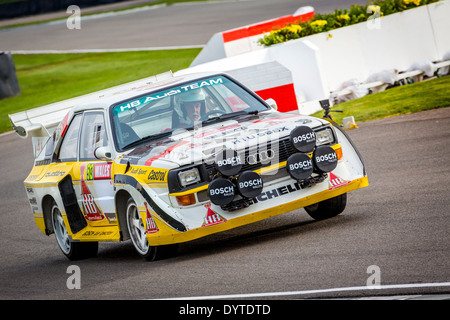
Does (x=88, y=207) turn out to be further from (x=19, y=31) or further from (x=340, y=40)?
(x=19, y=31)

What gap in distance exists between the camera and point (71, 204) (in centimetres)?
954

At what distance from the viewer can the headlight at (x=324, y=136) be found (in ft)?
27.0

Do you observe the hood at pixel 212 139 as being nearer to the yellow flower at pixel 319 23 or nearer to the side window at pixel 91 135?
the side window at pixel 91 135

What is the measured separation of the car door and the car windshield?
26 centimetres

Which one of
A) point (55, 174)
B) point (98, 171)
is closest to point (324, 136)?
point (98, 171)

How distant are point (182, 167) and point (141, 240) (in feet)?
3.68

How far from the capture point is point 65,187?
9.53 metres

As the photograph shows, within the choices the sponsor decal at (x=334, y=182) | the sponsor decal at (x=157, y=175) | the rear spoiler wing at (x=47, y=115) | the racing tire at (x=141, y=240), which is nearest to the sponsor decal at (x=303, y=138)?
the sponsor decal at (x=334, y=182)

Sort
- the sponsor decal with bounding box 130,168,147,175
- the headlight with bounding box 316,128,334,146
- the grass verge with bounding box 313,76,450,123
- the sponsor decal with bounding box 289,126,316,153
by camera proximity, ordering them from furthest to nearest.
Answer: the grass verge with bounding box 313,76,450,123
the headlight with bounding box 316,128,334,146
the sponsor decal with bounding box 130,168,147,175
the sponsor decal with bounding box 289,126,316,153

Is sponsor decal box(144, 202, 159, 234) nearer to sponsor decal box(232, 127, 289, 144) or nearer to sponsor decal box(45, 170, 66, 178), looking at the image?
sponsor decal box(232, 127, 289, 144)

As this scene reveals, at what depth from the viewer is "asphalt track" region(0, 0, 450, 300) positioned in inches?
249

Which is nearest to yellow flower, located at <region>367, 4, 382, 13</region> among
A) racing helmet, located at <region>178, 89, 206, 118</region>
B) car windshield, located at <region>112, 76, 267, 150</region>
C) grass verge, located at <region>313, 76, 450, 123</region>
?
grass verge, located at <region>313, 76, 450, 123</region>

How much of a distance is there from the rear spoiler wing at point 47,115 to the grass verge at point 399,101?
16.1 feet
